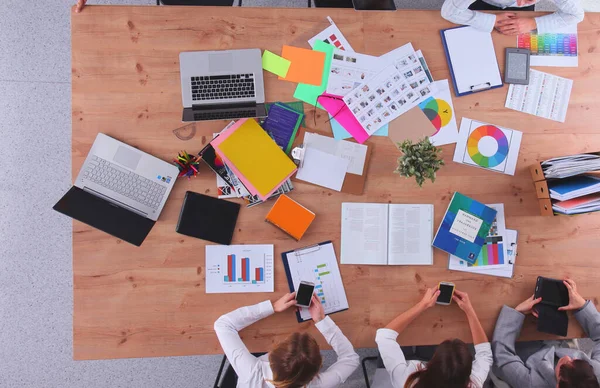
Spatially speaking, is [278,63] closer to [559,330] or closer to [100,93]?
[100,93]

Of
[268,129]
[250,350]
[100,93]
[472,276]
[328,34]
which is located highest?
[328,34]

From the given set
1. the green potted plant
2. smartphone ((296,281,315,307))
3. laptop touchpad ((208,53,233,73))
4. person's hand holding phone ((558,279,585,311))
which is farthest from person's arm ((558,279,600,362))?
laptop touchpad ((208,53,233,73))

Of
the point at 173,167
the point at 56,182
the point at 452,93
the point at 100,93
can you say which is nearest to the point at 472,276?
the point at 452,93

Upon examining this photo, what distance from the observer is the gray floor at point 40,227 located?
2.39 metres

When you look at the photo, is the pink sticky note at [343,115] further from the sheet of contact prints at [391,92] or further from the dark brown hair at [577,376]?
the dark brown hair at [577,376]

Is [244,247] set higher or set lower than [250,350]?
higher

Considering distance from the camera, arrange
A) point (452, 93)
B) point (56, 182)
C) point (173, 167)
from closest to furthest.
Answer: point (173, 167)
point (452, 93)
point (56, 182)

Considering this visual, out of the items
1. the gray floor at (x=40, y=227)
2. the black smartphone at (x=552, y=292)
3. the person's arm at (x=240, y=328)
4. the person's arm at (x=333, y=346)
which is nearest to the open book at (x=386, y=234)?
the person's arm at (x=333, y=346)

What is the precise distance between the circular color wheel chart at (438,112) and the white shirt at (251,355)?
3.04 ft

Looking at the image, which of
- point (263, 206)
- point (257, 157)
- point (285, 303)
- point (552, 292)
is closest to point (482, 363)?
point (552, 292)

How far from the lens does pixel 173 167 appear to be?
1.73 metres

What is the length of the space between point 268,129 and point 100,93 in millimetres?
680

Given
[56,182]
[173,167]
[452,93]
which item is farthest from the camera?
[56,182]

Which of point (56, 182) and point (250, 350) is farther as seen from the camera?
point (56, 182)
